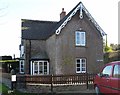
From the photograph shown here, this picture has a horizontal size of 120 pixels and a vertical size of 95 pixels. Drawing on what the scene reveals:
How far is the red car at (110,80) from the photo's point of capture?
409 inches

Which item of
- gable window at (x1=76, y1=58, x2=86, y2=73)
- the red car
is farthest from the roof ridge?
the red car

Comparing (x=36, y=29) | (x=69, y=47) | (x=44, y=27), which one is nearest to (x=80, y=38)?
(x=69, y=47)

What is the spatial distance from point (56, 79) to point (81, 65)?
983cm

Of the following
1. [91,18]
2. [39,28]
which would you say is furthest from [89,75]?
[39,28]

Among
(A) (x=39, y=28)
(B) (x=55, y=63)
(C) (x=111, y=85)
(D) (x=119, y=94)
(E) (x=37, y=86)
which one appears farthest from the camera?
(A) (x=39, y=28)

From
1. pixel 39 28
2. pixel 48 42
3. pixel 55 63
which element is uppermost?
pixel 39 28

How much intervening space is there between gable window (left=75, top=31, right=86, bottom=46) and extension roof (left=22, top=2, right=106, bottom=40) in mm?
1924

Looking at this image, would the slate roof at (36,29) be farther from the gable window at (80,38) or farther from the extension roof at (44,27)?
the gable window at (80,38)

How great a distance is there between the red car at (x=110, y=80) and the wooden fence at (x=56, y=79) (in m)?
6.32

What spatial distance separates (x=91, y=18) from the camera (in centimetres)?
2858

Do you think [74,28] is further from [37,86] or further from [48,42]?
[37,86]

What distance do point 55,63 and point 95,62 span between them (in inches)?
206

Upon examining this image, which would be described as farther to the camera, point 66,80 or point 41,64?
point 41,64

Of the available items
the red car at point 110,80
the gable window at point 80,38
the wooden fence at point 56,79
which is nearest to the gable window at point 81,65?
the gable window at point 80,38
